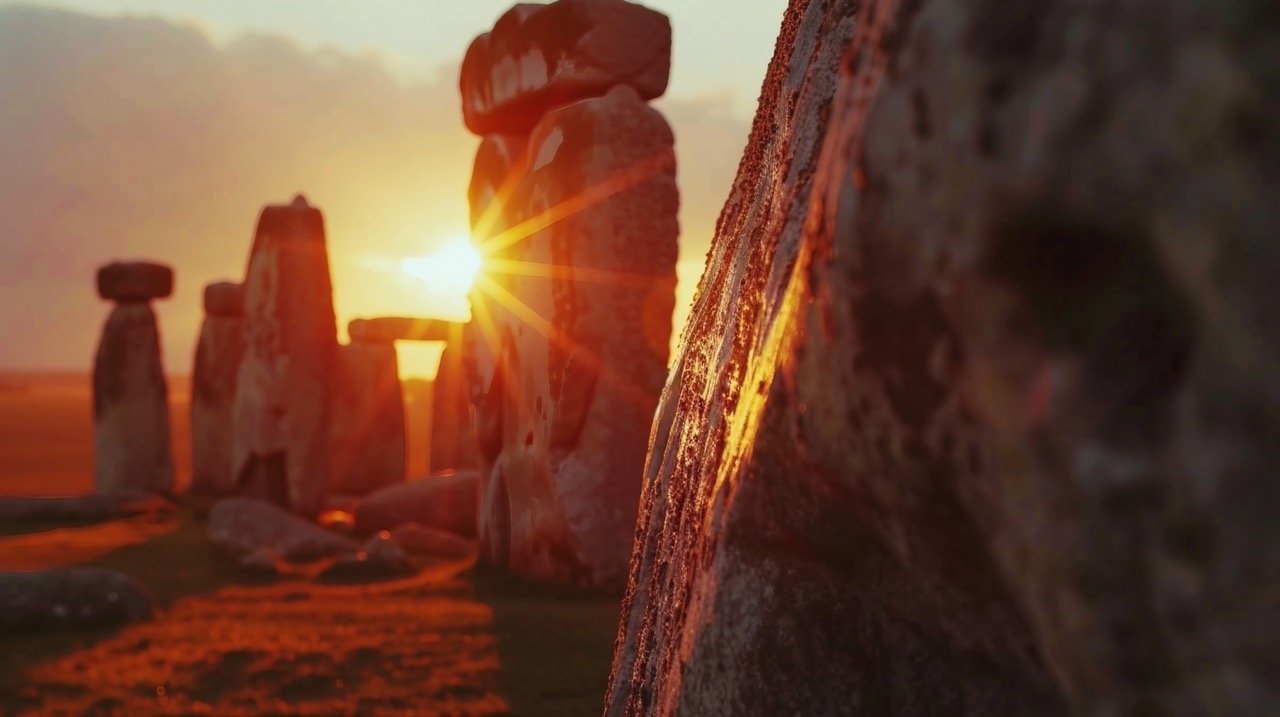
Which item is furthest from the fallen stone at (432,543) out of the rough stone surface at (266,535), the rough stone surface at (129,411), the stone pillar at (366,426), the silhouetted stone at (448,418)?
the stone pillar at (366,426)

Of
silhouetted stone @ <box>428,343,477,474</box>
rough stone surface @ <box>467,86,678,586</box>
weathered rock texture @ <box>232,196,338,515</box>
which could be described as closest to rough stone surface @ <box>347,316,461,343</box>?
silhouetted stone @ <box>428,343,477,474</box>

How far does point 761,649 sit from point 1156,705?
1.08ft

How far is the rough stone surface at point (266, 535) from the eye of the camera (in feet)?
20.0

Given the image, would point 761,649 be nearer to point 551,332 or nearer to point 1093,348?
point 1093,348

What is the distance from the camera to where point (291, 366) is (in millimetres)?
8383

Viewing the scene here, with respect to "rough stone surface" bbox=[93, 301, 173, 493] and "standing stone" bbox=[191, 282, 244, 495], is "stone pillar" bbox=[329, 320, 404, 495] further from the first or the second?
"rough stone surface" bbox=[93, 301, 173, 493]

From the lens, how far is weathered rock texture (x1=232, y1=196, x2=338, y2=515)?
27.5ft

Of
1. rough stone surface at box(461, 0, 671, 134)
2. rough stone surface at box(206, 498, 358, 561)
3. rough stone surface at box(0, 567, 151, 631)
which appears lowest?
rough stone surface at box(206, 498, 358, 561)

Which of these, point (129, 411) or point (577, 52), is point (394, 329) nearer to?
point (129, 411)

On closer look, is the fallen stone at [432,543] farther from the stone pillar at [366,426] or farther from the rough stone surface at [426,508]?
the stone pillar at [366,426]

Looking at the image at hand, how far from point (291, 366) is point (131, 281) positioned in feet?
8.95

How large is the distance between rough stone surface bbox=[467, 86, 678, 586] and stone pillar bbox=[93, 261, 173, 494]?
19.2 ft

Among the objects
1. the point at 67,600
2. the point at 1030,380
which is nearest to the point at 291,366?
the point at 67,600

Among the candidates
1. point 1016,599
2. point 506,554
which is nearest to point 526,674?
point 506,554
